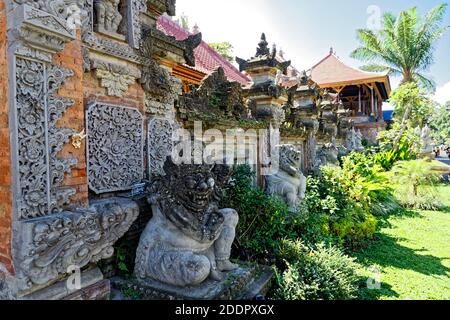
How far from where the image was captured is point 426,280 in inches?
171

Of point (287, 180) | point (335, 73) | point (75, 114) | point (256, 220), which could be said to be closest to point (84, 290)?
point (75, 114)

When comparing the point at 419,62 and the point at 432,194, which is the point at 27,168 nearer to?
the point at 432,194

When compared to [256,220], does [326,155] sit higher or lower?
higher

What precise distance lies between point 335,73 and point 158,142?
65.0ft

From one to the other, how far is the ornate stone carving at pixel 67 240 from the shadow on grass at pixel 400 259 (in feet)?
13.2

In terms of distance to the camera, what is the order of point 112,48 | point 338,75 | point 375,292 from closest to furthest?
point 112,48, point 375,292, point 338,75

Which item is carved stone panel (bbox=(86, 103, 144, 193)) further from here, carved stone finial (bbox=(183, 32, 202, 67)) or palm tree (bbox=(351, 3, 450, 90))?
palm tree (bbox=(351, 3, 450, 90))

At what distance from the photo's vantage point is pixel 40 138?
7.77 ft

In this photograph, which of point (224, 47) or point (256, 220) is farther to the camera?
point (224, 47)

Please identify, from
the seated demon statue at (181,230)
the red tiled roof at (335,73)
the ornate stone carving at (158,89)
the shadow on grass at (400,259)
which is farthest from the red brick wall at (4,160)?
the red tiled roof at (335,73)

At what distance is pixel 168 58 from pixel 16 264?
273 cm

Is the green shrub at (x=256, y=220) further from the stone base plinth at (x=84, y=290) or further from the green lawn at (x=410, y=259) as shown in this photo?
the stone base plinth at (x=84, y=290)

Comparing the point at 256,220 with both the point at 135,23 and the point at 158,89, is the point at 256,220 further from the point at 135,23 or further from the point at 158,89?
the point at 135,23

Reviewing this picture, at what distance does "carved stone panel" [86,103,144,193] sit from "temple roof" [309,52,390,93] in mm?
18532
